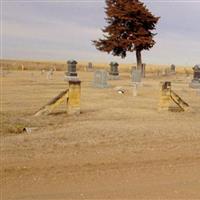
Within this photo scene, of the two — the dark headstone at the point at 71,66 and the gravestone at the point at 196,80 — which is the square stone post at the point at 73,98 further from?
the dark headstone at the point at 71,66

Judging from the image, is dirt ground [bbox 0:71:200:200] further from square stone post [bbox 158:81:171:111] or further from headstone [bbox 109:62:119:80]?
headstone [bbox 109:62:119:80]

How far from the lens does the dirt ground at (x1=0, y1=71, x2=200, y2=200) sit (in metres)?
6.38

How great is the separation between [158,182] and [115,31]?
1726 inches

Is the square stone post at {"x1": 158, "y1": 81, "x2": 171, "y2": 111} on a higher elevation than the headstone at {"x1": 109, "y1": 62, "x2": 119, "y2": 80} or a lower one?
lower

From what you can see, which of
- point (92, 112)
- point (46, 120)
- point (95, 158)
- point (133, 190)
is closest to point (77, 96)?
point (92, 112)

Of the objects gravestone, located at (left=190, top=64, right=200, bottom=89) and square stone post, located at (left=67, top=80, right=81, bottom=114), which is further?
gravestone, located at (left=190, top=64, right=200, bottom=89)

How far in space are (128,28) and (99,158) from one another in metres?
43.0

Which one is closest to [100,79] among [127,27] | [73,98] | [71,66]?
[71,66]

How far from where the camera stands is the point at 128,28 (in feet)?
165

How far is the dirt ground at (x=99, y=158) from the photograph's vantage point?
638cm

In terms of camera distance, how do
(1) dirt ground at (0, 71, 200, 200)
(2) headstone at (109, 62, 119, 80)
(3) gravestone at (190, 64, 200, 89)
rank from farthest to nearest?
1. (2) headstone at (109, 62, 119, 80)
2. (3) gravestone at (190, 64, 200, 89)
3. (1) dirt ground at (0, 71, 200, 200)

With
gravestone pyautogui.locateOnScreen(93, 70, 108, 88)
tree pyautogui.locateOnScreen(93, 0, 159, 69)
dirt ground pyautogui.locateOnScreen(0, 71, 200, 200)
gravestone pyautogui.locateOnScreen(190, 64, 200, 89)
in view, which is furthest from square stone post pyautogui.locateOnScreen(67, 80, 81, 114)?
tree pyautogui.locateOnScreen(93, 0, 159, 69)

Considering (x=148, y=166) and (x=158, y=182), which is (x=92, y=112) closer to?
(x=148, y=166)

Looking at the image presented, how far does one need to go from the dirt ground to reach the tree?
119 ft
